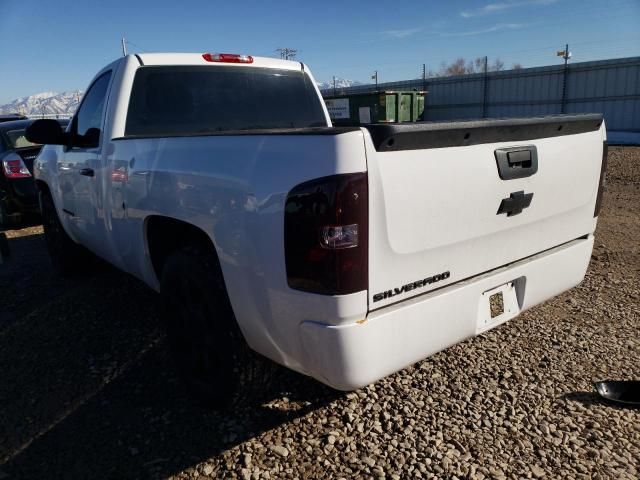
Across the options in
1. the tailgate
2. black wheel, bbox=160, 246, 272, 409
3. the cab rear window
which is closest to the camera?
the tailgate

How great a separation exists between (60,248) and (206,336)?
128 inches

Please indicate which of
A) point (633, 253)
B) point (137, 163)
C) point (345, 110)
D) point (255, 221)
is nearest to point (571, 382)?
point (255, 221)

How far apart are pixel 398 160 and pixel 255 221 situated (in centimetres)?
60

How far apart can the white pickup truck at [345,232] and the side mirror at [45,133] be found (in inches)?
27.9

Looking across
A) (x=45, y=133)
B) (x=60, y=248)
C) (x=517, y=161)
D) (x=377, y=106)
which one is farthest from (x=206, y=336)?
(x=377, y=106)

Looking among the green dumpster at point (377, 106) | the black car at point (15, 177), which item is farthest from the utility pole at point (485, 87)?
the black car at point (15, 177)

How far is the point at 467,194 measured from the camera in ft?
7.17

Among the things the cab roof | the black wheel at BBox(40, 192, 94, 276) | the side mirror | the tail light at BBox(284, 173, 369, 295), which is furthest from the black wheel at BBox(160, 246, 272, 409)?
the black wheel at BBox(40, 192, 94, 276)

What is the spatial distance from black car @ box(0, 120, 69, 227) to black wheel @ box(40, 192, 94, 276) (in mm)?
2723

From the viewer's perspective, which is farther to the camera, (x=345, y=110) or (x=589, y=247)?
(x=345, y=110)

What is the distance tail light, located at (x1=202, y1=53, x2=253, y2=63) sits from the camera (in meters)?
3.95

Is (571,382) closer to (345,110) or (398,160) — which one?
(398,160)

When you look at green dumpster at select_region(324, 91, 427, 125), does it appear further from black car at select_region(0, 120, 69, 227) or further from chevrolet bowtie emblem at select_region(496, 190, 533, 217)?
chevrolet bowtie emblem at select_region(496, 190, 533, 217)

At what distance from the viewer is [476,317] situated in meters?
2.35
